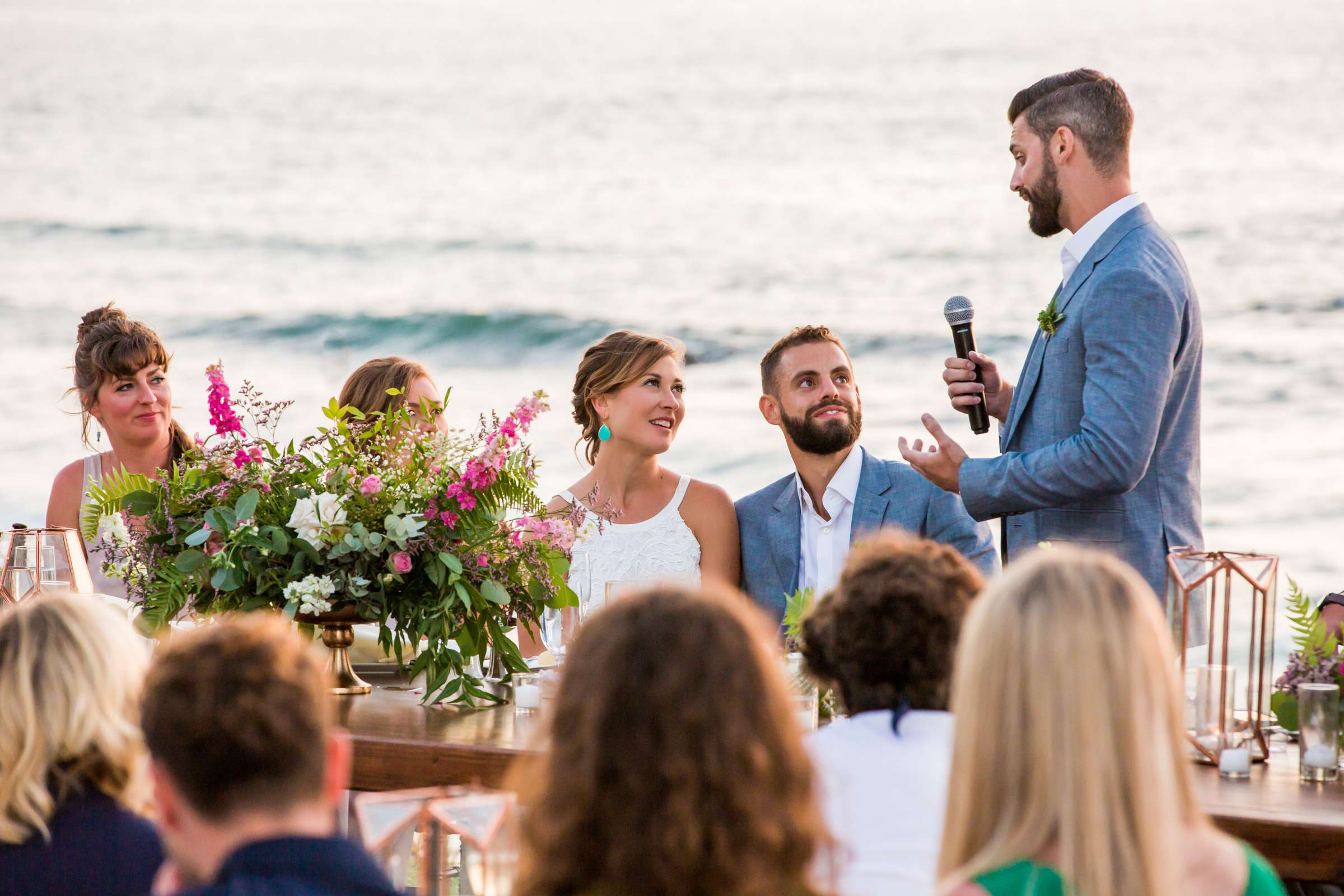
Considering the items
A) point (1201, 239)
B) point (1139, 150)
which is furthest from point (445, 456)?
point (1139, 150)

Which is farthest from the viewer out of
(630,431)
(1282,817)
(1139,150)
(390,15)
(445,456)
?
(390,15)

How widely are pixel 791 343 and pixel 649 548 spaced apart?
29.0 inches

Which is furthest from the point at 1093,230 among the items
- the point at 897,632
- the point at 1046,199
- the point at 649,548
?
the point at 897,632

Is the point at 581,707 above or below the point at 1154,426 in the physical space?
below

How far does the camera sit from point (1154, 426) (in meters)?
3.13

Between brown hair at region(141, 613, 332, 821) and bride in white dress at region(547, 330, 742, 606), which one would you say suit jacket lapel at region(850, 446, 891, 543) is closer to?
bride in white dress at region(547, 330, 742, 606)

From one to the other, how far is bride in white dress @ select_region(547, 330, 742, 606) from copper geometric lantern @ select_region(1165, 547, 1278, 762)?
1.81 m

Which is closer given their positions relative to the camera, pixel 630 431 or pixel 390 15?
pixel 630 431

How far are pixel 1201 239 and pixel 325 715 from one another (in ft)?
47.3

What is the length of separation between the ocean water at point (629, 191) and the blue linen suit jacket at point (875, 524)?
25.1 ft

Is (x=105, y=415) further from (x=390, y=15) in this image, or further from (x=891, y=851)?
(x=390, y=15)

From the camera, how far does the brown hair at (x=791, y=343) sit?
13.7 feet

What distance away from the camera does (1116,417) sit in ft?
10.2

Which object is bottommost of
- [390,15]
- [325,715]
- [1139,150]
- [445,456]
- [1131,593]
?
[325,715]
